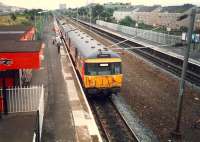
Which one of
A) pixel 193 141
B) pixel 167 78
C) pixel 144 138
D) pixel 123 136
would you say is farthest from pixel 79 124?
pixel 167 78

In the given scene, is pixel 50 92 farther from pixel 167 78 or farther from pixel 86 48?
pixel 167 78

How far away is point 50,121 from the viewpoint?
14.9 meters

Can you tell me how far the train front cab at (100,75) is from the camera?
17859 millimetres

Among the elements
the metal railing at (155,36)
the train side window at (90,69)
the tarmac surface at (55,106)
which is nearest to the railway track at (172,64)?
the metal railing at (155,36)

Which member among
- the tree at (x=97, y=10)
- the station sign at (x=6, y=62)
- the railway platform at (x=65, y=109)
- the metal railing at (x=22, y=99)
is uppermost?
the tree at (x=97, y=10)

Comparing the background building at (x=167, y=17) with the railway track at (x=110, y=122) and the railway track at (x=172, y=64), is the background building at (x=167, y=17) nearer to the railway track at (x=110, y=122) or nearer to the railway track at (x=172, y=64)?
the railway track at (x=172, y=64)

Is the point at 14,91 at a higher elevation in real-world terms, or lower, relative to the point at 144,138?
higher

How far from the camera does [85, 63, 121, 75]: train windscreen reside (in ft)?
58.6

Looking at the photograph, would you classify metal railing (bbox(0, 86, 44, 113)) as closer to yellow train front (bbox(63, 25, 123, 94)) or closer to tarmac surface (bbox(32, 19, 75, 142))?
tarmac surface (bbox(32, 19, 75, 142))

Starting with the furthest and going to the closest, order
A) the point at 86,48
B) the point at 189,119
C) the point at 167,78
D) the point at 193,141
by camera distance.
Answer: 1. the point at 167,78
2. the point at 86,48
3. the point at 189,119
4. the point at 193,141

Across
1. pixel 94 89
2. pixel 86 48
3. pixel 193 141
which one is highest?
pixel 86 48

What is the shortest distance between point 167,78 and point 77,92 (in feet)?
26.4

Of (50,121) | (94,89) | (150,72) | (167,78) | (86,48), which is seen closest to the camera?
(50,121)

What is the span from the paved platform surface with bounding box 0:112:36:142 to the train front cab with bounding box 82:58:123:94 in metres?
3.95
